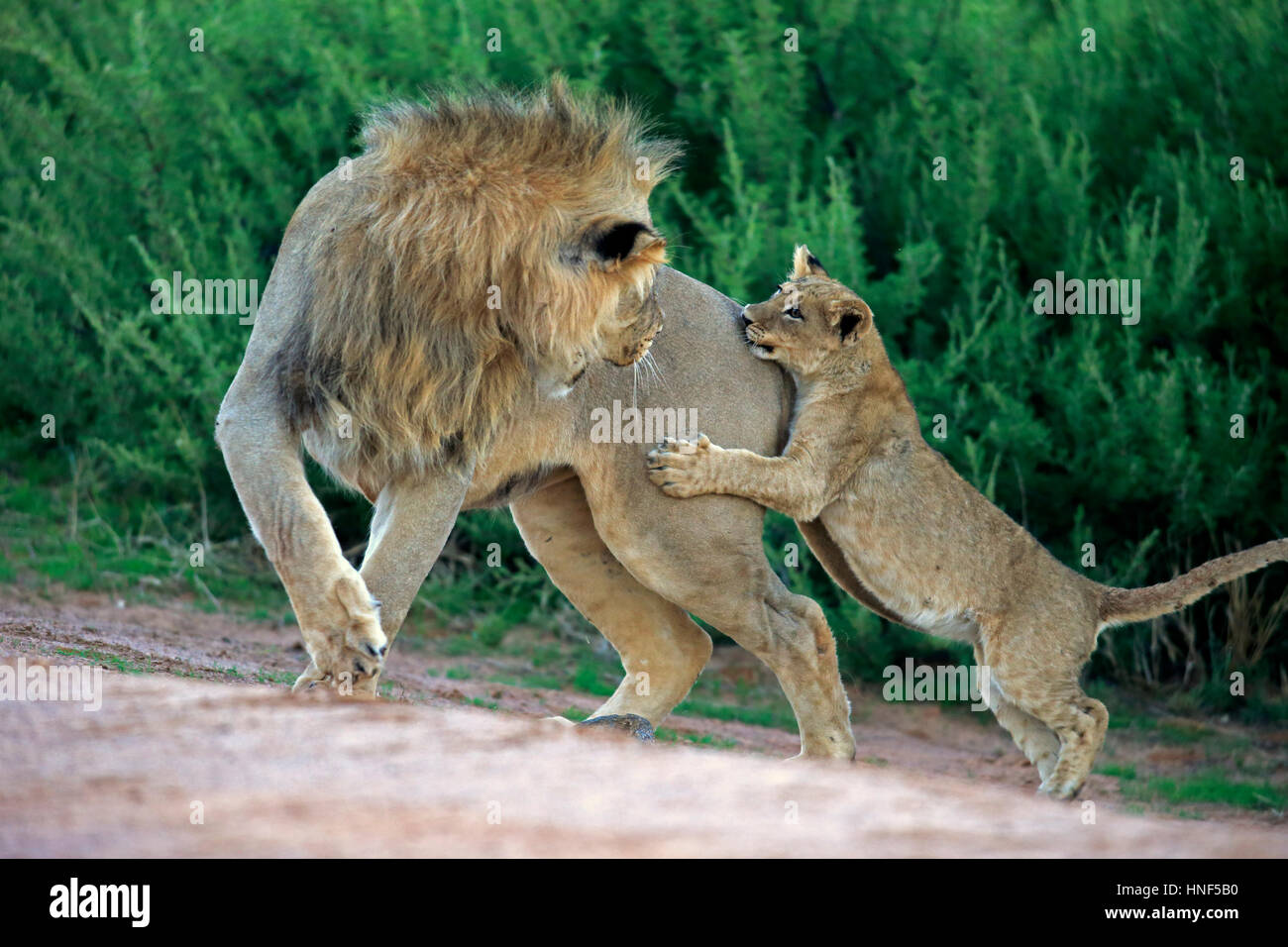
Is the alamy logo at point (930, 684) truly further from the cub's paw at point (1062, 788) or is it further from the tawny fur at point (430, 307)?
the tawny fur at point (430, 307)

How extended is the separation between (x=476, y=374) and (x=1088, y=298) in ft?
14.9

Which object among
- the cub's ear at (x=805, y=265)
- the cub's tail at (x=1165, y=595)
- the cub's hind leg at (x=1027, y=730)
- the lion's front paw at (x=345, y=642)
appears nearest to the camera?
the lion's front paw at (x=345, y=642)

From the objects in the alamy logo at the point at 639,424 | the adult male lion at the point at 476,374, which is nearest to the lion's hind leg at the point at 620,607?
the adult male lion at the point at 476,374

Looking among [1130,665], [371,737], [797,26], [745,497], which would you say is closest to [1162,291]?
[1130,665]

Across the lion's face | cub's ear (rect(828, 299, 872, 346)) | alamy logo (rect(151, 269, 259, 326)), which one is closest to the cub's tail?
cub's ear (rect(828, 299, 872, 346))

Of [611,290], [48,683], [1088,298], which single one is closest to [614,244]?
[611,290]

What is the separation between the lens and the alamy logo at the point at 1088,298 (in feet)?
26.7

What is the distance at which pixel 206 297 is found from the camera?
370 inches

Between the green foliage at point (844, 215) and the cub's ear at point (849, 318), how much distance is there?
191cm

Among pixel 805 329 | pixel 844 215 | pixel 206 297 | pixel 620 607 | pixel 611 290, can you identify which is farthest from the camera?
pixel 206 297

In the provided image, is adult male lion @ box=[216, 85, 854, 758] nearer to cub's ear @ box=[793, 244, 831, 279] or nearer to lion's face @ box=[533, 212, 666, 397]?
lion's face @ box=[533, 212, 666, 397]

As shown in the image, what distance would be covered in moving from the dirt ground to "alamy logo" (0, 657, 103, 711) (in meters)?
0.09

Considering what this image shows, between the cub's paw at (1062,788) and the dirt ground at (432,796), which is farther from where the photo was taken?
the cub's paw at (1062,788)

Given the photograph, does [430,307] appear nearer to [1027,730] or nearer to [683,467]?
[683,467]
